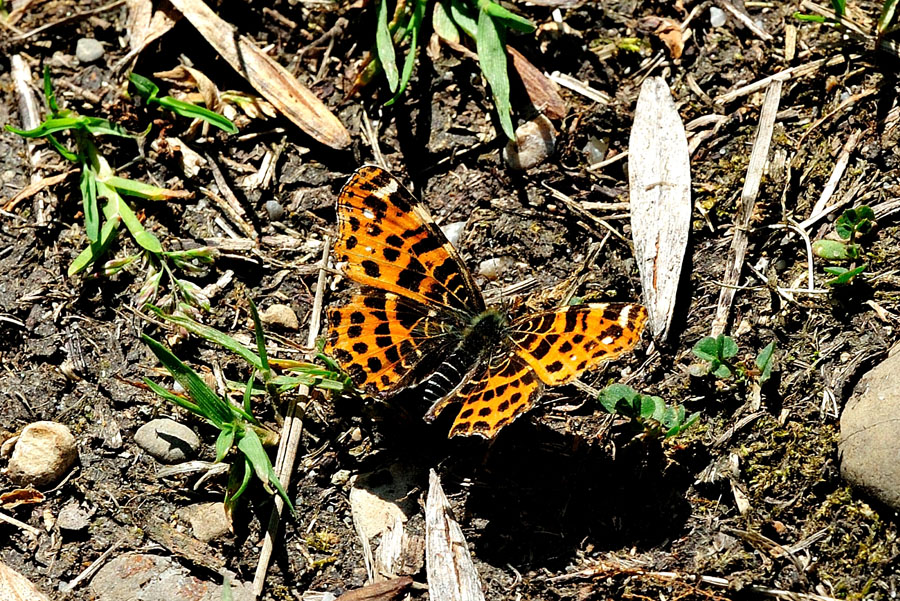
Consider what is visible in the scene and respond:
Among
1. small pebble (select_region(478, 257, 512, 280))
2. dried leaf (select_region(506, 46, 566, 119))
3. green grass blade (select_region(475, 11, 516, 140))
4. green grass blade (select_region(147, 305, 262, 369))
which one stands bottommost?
small pebble (select_region(478, 257, 512, 280))

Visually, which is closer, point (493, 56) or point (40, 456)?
point (40, 456)

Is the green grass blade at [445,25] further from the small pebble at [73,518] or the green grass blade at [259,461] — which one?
the small pebble at [73,518]

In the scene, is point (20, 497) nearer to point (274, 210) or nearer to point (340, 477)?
point (340, 477)

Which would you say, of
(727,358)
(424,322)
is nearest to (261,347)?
(424,322)

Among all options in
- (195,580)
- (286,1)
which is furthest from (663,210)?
(195,580)

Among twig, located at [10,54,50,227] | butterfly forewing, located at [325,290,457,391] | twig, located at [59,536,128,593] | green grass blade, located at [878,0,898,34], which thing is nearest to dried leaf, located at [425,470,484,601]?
butterfly forewing, located at [325,290,457,391]

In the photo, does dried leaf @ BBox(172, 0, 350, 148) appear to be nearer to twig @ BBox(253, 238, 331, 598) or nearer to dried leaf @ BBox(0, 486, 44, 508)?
twig @ BBox(253, 238, 331, 598)
